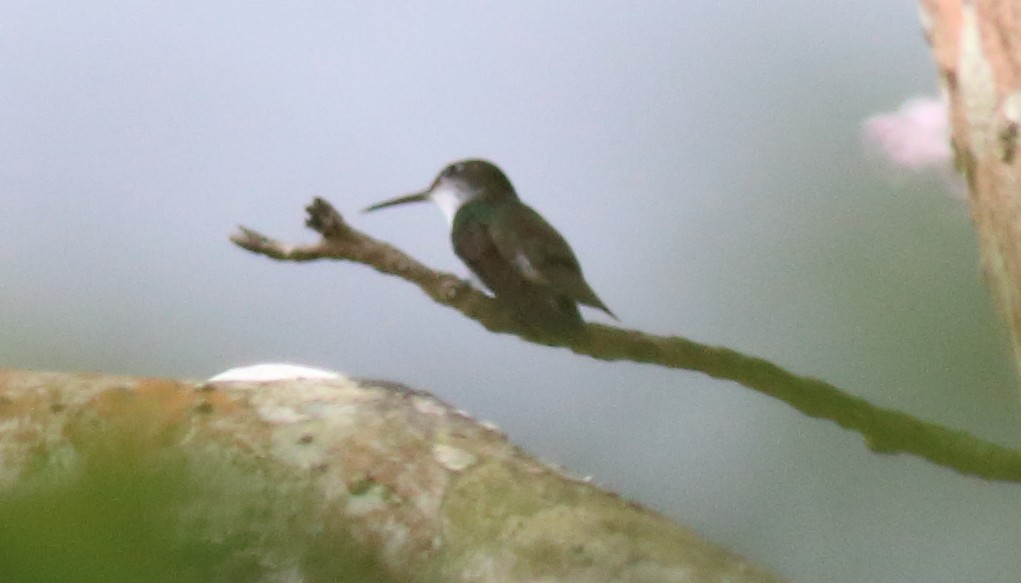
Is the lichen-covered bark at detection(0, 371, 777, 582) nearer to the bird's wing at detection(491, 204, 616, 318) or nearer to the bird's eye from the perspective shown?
the bird's wing at detection(491, 204, 616, 318)

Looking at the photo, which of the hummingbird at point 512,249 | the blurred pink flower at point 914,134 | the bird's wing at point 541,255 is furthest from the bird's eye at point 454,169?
the blurred pink flower at point 914,134

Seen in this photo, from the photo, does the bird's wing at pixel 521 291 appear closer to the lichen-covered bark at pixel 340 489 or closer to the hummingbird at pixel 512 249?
the hummingbird at pixel 512 249

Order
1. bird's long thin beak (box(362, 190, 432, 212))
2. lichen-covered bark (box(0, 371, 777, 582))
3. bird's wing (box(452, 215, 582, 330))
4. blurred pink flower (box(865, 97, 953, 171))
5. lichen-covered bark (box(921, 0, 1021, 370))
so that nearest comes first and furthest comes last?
lichen-covered bark (box(0, 371, 777, 582)), lichen-covered bark (box(921, 0, 1021, 370)), bird's wing (box(452, 215, 582, 330)), blurred pink flower (box(865, 97, 953, 171)), bird's long thin beak (box(362, 190, 432, 212))

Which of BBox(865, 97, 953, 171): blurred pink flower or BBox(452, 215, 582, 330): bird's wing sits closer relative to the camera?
BBox(452, 215, 582, 330): bird's wing

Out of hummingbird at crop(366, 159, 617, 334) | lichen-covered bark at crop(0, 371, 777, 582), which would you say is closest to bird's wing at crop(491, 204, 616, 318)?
hummingbird at crop(366, 159, 617, 334)

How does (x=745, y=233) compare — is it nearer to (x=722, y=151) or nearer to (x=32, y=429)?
(x=722, y=151)

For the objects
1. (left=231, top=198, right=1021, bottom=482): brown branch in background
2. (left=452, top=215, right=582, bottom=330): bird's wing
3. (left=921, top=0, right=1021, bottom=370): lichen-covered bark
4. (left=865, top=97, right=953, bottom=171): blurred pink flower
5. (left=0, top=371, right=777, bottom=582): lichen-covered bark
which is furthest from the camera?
(left=865, top=97, right=953, bottom=171): blurred pink flower
